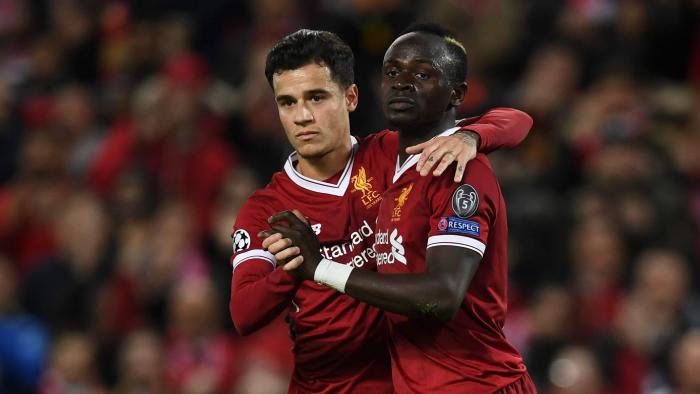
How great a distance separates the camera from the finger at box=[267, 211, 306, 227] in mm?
4152

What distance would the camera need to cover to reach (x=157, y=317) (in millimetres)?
→ 8375

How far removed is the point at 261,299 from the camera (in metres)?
4.26

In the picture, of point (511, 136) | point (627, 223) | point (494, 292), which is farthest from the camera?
point (627, 223)

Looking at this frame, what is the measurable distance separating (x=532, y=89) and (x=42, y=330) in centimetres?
350

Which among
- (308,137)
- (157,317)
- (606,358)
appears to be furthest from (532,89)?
(308,137)

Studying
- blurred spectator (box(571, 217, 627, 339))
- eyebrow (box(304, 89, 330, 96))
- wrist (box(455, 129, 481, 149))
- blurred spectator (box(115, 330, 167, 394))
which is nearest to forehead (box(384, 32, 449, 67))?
wrist (box(455, 129, 481, 149))

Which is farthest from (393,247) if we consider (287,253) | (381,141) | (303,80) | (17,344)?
(17,344)

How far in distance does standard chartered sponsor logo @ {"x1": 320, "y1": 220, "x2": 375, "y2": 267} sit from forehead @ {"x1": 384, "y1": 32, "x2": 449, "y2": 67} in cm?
59

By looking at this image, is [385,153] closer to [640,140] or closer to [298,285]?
[298,285]

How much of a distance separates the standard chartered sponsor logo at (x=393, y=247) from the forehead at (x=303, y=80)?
1.81ft

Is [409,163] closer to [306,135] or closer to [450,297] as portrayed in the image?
[306,135]

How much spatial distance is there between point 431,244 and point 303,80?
80 centimetres

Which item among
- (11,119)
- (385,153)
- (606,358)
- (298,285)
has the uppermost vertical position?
(11,119)

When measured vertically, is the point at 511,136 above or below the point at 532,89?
below
